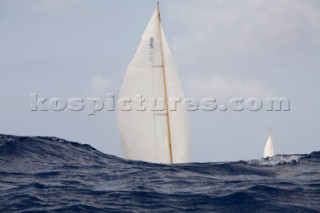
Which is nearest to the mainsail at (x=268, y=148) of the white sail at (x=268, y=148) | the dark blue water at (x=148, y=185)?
the white sail at (x=268, y=148)

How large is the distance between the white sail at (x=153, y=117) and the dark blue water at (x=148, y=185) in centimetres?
630

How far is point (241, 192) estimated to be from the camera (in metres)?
17.3

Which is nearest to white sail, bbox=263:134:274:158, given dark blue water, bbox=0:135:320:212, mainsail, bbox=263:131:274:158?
mainsail, bbox=263:131:274:158

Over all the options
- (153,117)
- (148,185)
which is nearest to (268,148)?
(153,117)

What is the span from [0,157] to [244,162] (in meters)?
10.6

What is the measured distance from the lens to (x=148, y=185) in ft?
63.1

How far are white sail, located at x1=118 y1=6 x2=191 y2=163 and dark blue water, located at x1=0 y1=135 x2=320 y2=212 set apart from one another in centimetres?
630

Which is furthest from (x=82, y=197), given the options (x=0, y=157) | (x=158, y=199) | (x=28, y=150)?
(x=28, y=150)

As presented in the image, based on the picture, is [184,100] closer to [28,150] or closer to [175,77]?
[175,77]

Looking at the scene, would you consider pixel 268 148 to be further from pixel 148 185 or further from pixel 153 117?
pixel 148 185

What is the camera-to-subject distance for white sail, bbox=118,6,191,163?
115 feet

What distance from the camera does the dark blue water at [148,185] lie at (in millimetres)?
16078

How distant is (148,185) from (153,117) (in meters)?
16.5

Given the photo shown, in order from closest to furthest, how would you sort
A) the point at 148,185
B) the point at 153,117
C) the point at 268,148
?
1. the point at 148,185
2. the point at 153,117
3. the point at 268,148
